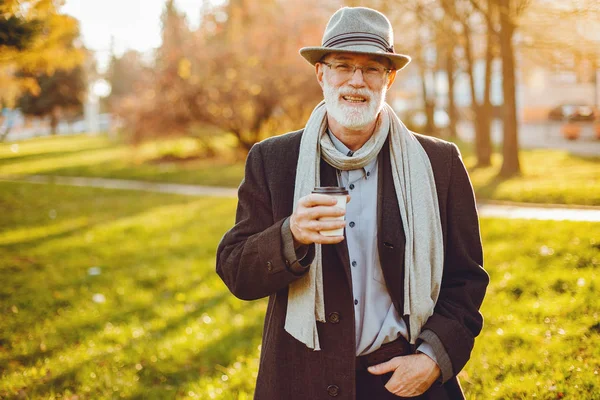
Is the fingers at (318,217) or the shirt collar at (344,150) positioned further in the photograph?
the shirt collar at (344,150)

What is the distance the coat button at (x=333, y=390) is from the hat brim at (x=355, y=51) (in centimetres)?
125

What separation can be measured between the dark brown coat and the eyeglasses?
0.30m

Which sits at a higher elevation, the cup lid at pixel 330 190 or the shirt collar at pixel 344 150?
the shirt collar at pixel 344 150

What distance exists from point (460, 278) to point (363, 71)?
0.92 m

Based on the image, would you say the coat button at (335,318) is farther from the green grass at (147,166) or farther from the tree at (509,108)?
the green grass at (147,166)

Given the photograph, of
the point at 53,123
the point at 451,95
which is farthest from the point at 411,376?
the point at 53,123

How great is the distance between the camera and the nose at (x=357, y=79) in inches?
87.4

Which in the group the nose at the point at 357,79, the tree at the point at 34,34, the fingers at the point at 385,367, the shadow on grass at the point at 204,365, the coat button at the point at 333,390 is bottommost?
the shadow on grass at the point at 204,365

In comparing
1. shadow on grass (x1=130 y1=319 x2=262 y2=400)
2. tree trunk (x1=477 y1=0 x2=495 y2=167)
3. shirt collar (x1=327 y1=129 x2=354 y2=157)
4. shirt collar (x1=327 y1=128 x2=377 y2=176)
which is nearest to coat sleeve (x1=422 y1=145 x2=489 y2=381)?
shirt collar (x1=327 y1=128 x2=377 y2=176)

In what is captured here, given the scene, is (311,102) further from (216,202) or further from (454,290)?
(454,290)

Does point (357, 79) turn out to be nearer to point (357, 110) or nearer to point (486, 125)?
point (357, 110)

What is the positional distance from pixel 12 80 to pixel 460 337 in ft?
44.4

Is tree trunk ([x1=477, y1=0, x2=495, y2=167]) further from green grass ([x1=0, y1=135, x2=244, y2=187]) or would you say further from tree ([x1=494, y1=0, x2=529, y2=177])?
green grass ([x1=0, y1=135, x2=244, y2=187])

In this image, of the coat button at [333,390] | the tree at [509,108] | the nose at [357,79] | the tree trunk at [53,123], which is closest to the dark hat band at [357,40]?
the nose at [357,79]
